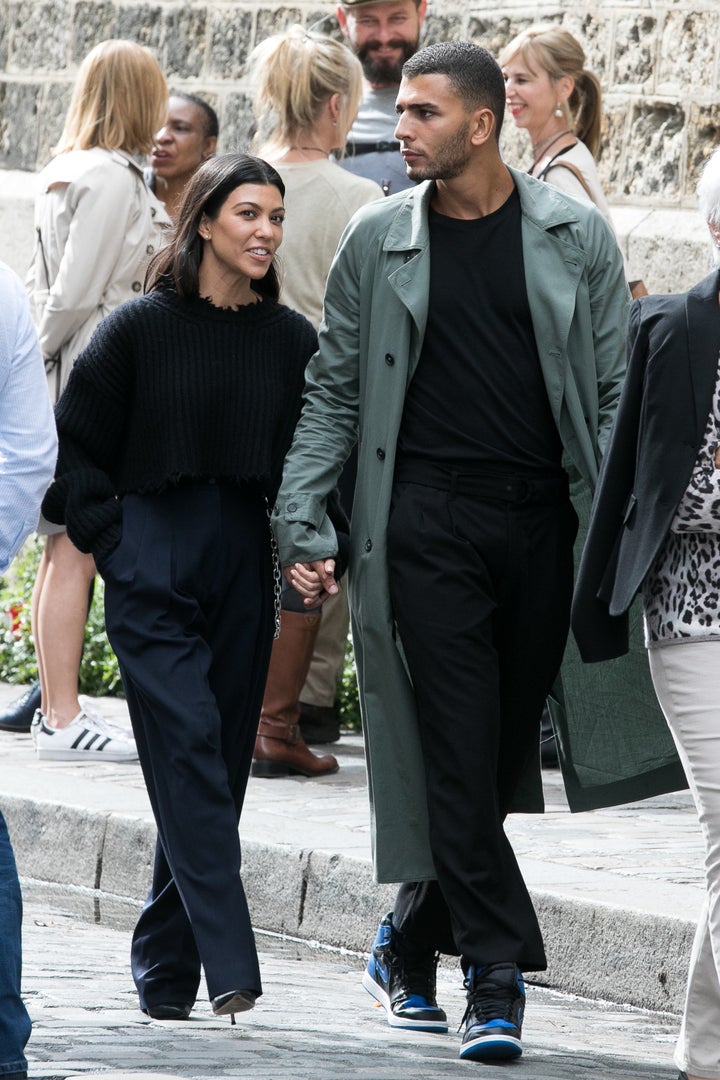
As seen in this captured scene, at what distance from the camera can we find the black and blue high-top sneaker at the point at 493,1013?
457cm

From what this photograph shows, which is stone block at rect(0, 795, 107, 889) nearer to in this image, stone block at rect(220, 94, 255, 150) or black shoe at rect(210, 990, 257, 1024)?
black shoe at rect(210, 990, 257, 1024)

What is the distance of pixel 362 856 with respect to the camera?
20.1ft

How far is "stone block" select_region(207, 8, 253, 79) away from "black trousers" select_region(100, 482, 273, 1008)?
6702 millimetres

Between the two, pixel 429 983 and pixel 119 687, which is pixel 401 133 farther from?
pixel 119 687

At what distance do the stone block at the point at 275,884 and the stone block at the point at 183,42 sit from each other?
596cm

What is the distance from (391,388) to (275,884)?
6.70 ft

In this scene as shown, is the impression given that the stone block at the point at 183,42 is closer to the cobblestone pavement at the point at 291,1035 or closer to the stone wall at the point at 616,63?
the stone wall at the point at 616,63

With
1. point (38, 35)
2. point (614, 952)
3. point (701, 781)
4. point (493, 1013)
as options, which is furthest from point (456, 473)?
point (38, 35)

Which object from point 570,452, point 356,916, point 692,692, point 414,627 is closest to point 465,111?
point 570,452

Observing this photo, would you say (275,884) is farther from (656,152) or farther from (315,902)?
(656,152)

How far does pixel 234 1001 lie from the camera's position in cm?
450

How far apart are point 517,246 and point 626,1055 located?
5.82 ft

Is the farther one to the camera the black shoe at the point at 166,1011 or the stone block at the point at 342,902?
the stone block at the point at 342,902

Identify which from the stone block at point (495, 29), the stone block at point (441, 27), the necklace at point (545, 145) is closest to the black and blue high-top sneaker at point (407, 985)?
the necklace at point (545, 145)
